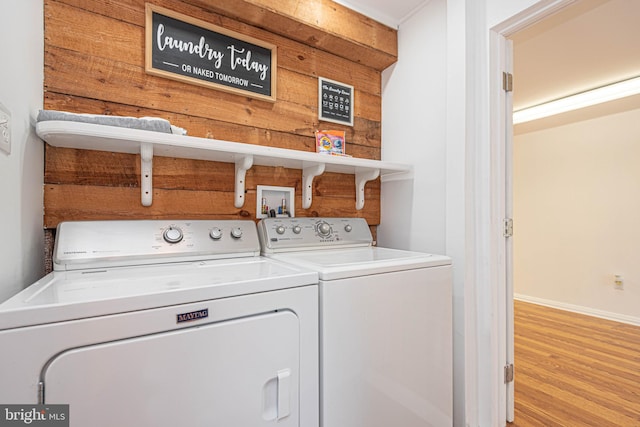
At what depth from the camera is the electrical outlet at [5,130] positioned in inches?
31.9

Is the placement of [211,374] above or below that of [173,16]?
below

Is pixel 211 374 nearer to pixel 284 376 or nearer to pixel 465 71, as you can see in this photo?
pixel 284 376

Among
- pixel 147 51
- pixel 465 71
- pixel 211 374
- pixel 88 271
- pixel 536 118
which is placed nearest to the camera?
pixel 211 374

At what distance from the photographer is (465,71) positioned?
1.45 m

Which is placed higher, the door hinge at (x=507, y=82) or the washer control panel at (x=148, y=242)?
the door hinge at (x=507, y=82)

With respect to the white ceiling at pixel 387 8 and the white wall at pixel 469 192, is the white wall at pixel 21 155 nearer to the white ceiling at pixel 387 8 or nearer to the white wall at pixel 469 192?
the white ceiling at pixel 387 8

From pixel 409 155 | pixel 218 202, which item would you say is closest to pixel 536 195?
pixel 409 155

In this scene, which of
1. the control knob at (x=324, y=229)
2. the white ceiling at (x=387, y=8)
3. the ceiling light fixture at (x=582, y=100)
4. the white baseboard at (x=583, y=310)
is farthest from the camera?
the white baseboard at (x=583, y=310)

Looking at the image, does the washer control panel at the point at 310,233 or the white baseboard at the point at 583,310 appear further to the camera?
the white baseboard at the point at 583,310

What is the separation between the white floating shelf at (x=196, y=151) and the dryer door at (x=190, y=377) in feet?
2.33

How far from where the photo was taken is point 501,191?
4.81 ft

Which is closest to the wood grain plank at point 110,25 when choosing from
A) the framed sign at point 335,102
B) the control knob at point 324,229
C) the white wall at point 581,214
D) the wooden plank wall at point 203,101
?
the wooden plank wall at point 203,101

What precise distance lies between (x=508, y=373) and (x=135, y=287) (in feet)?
5.60

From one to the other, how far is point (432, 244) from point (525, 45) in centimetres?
190
